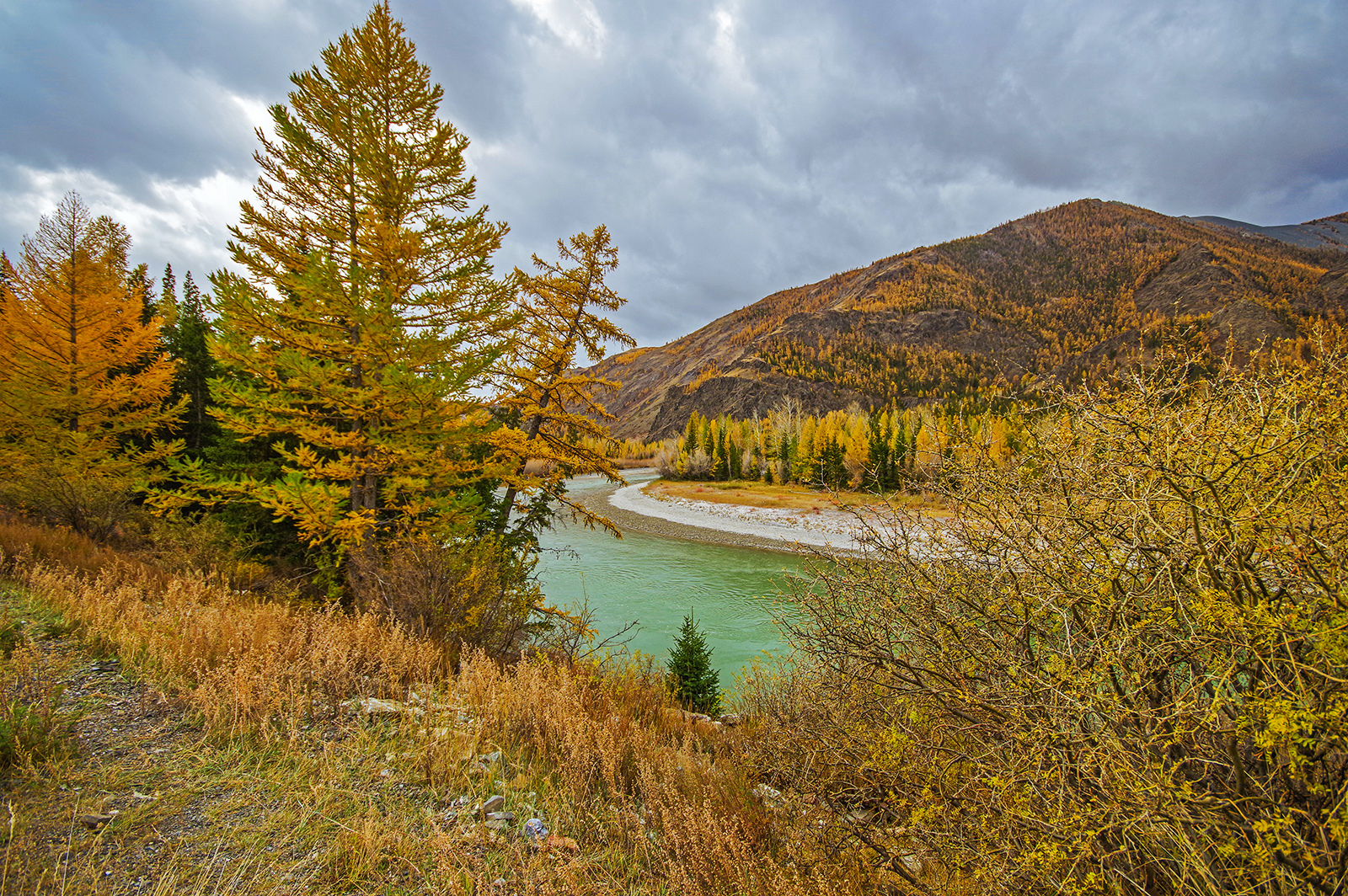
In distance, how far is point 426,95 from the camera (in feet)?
26.2

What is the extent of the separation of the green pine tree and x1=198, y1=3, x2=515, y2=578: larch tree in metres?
4.52

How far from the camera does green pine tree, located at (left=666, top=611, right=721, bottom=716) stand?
24.5 ft

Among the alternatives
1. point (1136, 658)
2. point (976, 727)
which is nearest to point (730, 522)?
point (976, 727)

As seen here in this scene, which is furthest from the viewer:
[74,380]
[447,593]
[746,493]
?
[746,493]

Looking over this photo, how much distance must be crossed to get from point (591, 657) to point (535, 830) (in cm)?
477

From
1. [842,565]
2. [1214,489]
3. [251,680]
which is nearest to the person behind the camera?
[1214,489]

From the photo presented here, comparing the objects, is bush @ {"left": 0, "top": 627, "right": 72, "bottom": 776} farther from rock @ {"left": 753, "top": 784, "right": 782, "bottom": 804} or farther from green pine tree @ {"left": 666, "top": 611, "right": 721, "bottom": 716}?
green pine tree @ {"left": 666, "top": 611, "right": 721, "bottom": 716}

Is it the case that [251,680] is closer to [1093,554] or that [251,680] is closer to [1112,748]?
[1112,748]

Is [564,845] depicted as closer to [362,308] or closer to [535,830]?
[535,830]

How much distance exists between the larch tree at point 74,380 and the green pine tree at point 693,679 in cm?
1167

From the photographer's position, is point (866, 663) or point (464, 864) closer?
point (464, 864)

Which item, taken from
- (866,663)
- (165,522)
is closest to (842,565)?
(866,663)

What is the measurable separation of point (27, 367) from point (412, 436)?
10630 millimetres

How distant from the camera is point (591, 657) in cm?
755
